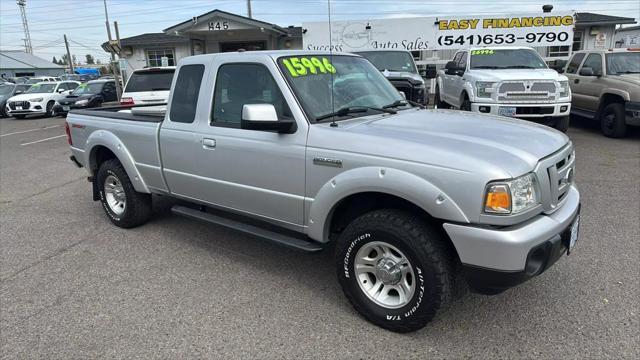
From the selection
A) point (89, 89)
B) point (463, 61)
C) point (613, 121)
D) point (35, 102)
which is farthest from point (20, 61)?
point (613, 121)

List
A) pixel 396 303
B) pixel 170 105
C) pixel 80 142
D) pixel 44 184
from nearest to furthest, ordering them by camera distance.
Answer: pixel 396 303, pixel 170 105, pixel 80 142, pixel 44 184

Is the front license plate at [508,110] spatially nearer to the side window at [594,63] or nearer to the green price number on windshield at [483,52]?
the green price number on windshield at [483,52]

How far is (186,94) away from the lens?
4.28 metres

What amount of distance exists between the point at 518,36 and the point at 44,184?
16.9 m

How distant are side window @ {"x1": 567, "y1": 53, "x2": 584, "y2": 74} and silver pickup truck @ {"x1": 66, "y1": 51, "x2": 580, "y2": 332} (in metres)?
9.21

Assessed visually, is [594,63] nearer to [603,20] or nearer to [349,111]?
[349,111]

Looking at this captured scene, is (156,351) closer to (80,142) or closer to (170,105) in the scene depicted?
(170,105)

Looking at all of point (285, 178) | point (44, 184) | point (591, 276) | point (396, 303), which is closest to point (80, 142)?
point (44, 184)

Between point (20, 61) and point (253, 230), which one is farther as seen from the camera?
point (20, 61)

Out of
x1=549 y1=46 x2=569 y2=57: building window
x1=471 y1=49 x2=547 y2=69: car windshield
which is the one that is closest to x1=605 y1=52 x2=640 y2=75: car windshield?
x1=471 y1=49 x2=547 y2=69: car windshield

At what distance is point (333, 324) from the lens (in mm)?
3201

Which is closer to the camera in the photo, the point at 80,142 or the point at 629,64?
the point at 80,142

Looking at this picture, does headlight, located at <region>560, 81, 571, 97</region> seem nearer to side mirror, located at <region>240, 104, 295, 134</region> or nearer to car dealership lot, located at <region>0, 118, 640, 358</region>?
car dealership lot, located at <region>0, 118, 640, 358</region>

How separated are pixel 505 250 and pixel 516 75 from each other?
7.44 meters
